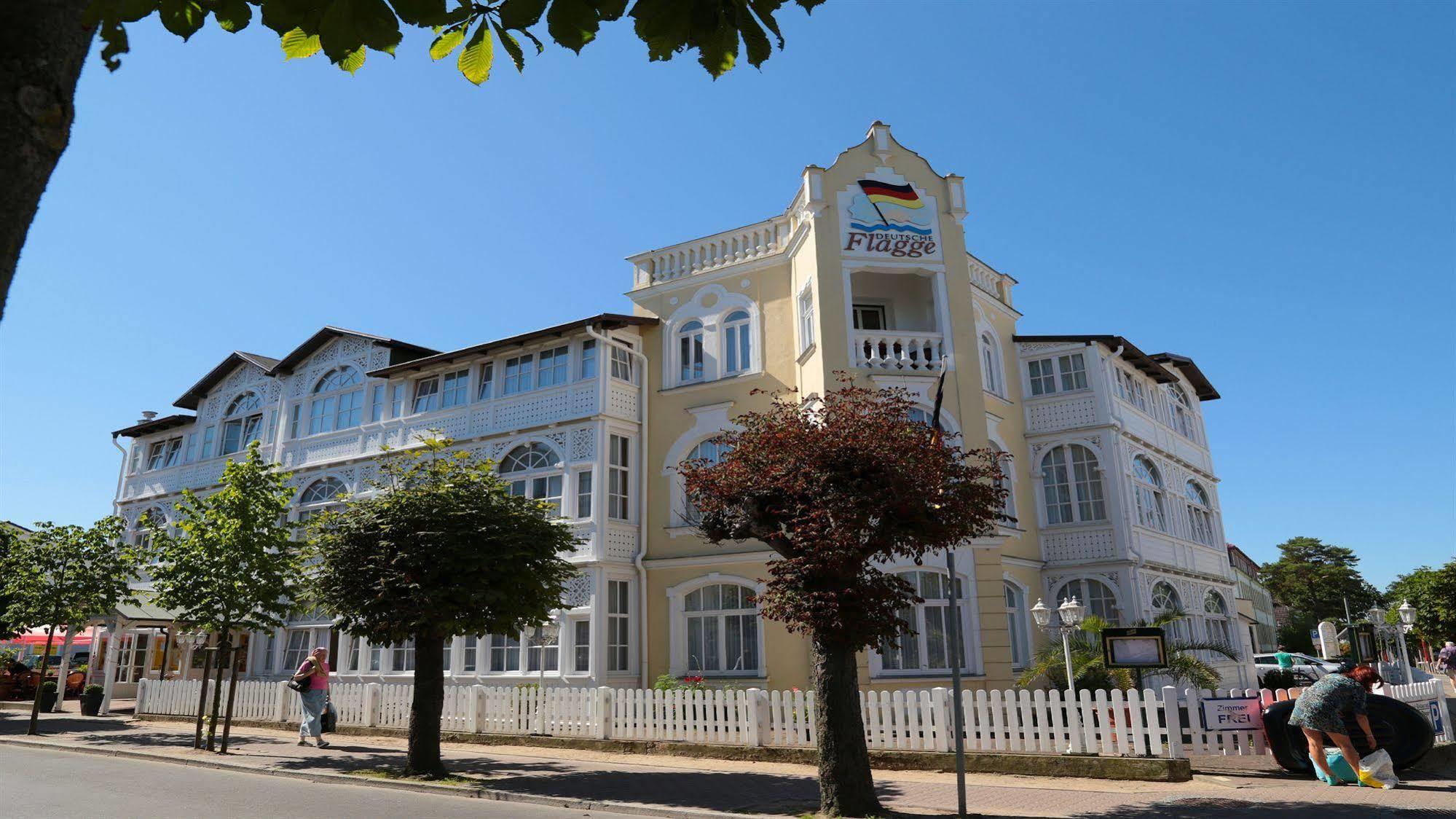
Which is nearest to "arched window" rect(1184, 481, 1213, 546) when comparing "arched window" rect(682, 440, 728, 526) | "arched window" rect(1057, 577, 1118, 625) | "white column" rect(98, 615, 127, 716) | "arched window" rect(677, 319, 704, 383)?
"arched window" rect(1057, 577, 1118, 625)

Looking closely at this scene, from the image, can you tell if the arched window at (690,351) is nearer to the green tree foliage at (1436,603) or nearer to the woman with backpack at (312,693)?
the woman with backpack at (312,693)

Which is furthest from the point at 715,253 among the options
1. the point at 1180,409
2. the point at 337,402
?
the point at 1180,409

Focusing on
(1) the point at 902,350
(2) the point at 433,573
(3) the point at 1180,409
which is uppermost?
(3) the point at 1180,409

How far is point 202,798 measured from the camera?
10.8 metres

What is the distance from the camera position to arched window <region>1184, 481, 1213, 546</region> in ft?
80.7

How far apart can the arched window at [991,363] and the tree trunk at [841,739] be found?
41.3ft

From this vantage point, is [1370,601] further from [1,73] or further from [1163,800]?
[1,73]

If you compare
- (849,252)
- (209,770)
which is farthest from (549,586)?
(849,252)

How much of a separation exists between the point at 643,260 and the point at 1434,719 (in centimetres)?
1746

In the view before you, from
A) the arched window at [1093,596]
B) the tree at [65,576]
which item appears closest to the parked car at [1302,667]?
the arched window at [1093,596]

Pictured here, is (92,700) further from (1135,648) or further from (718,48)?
(718,48)

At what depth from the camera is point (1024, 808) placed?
953cm

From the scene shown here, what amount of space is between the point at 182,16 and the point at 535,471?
18.1 metres

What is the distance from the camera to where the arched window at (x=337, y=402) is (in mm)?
24922
